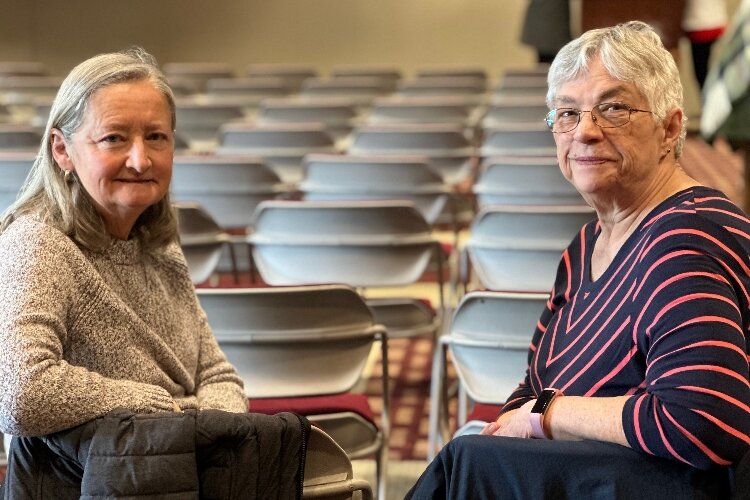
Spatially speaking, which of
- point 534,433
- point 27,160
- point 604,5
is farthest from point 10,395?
point 604,5

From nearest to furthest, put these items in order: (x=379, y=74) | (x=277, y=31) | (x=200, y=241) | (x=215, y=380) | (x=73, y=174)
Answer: (x=73, y=174) → (x=215, y=380) → (x=200, y=241) → (x=379, y=74) → (x=277, y=31)

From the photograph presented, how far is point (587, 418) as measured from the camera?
1575 mm

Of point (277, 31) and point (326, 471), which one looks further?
point (277, 31)

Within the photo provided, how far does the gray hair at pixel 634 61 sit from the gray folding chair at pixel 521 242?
161 centimetres

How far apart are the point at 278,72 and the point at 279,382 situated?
742cm

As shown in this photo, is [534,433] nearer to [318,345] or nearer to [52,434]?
[52,434]

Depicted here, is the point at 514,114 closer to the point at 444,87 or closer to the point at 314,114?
the point at 314,114

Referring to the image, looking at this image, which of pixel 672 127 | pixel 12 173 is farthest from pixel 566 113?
pixel 12 173

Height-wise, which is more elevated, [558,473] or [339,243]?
[558,473]

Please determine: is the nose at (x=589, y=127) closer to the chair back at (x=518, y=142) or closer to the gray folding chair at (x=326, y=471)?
the gray folding chair at (x=326, y=471)

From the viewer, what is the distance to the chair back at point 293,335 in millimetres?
2592

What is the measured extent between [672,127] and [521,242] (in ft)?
5.44

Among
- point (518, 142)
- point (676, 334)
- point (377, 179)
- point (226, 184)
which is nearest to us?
point (676, 334)

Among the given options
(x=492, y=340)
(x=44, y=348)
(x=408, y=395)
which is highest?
(x=44, y=348)
